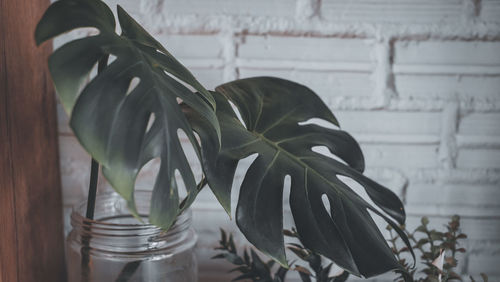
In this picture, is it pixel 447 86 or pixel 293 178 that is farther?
pixel 447 86

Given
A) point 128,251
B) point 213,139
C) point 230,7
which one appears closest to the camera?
point 213,139

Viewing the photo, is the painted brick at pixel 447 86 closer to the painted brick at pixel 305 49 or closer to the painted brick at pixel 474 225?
the painted brick at pixel 305 49

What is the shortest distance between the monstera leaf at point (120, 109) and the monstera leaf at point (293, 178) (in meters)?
0.10

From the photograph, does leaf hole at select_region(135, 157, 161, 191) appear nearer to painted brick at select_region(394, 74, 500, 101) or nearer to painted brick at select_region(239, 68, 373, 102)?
painted brick at select_region(239, 68, 373, 102)

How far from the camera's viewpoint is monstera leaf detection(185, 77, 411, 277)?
49 centimetres

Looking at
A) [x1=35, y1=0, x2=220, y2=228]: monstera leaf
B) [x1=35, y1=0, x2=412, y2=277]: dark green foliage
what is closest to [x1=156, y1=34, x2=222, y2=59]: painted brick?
[x1=35, y1=0, x2=412, y2=277]: dark green foliage

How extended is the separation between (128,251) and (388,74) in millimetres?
612

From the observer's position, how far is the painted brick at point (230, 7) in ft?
2.73

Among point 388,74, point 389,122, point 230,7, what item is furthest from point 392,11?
point 230,7

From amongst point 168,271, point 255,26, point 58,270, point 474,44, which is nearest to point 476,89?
point 474,44

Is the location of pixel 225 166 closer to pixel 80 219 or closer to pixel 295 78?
pixel 80 219

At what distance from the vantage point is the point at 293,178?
1.87 ft

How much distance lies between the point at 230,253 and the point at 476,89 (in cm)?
61

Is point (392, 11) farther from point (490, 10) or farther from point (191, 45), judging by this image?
point (191, 45)
